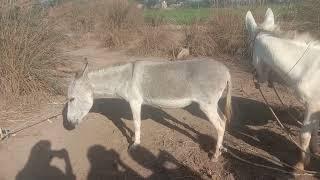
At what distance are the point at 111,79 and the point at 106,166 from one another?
4.51 feet

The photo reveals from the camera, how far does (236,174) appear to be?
5.59 metres

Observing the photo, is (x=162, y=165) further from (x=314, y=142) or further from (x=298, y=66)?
(x=298, y=66)

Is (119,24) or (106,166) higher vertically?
(119,24)

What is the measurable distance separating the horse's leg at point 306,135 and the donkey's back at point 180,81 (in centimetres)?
129

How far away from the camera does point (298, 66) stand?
5164 mm

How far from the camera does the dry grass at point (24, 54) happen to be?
8398mm

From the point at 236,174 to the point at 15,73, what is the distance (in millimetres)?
5299

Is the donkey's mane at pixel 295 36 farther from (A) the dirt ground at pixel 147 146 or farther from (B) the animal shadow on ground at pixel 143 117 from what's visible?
(B) the animal shadow on ground at pixel 143 117

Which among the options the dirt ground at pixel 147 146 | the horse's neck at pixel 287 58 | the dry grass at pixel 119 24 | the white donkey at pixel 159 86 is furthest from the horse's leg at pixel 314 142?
the dry grass at pixel 119 24

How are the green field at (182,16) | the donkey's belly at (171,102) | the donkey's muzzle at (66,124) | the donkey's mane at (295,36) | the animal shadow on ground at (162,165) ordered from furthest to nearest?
the green field at (182,16) < the donkey's muzzle at (66,124) < the donkey's belly at (171,102) < the animal shadow on ground at (162,165) < the donkey's mane at (295,36)

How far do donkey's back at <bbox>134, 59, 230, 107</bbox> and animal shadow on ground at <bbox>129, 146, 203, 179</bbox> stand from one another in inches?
32.9

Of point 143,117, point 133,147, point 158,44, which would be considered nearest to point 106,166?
point 133,147

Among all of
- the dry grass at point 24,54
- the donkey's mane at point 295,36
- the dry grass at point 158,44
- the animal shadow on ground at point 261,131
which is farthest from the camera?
A: the dry grass at point 158,44

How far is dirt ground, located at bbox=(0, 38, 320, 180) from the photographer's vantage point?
18.9ft
